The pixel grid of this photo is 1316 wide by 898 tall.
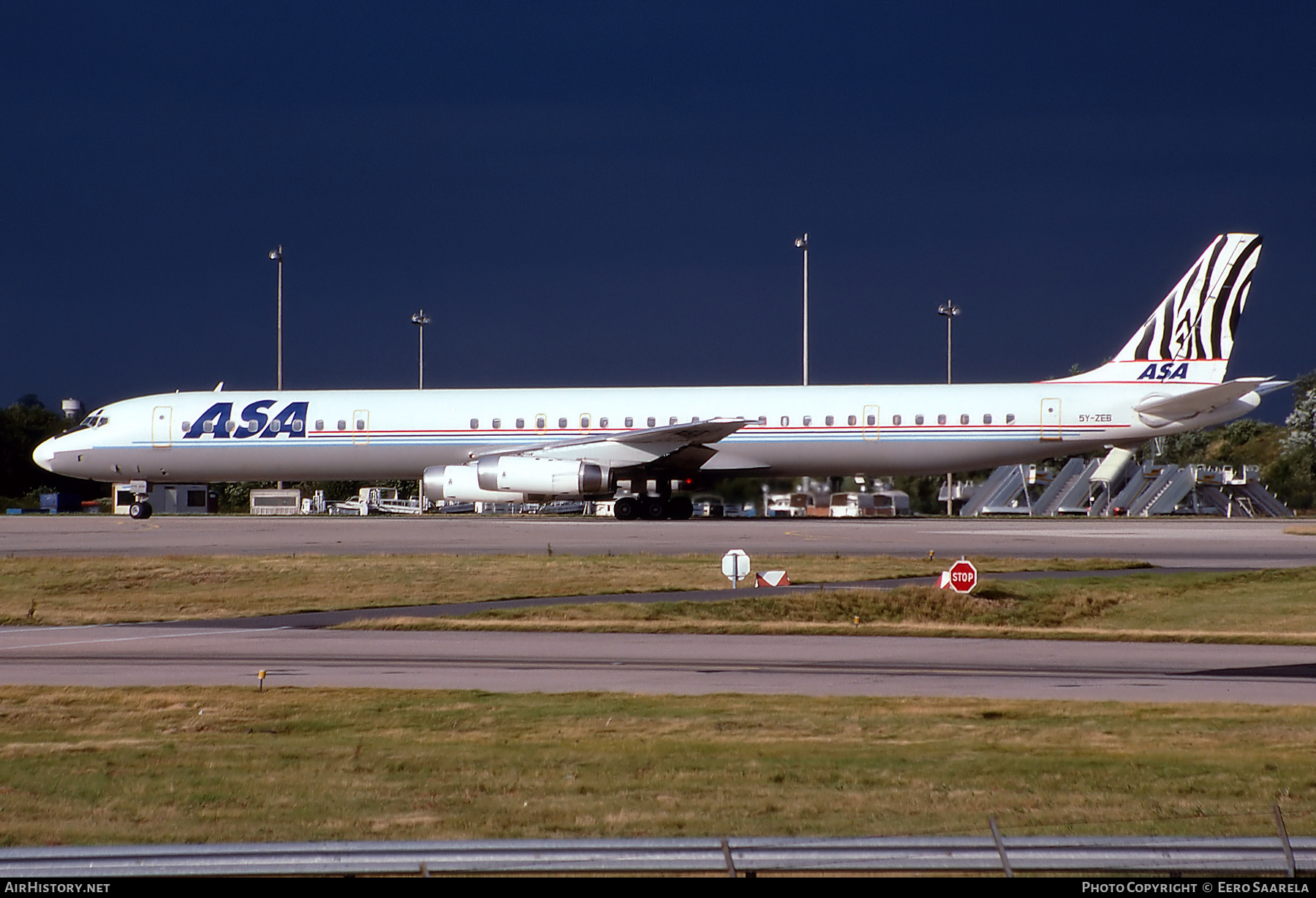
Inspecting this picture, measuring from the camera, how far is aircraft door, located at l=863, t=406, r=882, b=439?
3800 cm

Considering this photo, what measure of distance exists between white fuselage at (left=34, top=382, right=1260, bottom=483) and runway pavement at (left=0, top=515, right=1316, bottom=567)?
1.96 m

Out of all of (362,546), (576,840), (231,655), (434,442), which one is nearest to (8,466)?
(434,442)

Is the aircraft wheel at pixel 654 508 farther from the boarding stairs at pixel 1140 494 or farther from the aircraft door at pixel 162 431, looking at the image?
the boarding stairs at pixel 1140 494

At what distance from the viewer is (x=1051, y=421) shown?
124ft

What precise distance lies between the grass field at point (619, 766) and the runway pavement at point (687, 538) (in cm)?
1543

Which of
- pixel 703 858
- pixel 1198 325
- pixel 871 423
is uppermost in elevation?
pixel 1198 325

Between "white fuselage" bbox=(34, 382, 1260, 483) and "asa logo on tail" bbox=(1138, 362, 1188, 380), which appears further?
"asa logo on tail" bbox=(1138, 362, 1188, 380)

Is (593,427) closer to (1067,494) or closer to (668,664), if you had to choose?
(668,664)

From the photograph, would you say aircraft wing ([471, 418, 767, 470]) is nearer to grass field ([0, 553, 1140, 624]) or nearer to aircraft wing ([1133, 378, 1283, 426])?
grass field ([0, 553, 1140, 624])

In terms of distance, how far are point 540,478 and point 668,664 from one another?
73.0ft

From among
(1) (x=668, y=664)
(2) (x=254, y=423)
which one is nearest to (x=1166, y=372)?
(2) (x=254, y=423)

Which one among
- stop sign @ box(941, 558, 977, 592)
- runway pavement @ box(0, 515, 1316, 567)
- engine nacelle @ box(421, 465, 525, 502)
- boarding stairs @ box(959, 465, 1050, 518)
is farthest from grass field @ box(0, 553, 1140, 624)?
boarding stairs @ box(959, 465, 1050, 518)

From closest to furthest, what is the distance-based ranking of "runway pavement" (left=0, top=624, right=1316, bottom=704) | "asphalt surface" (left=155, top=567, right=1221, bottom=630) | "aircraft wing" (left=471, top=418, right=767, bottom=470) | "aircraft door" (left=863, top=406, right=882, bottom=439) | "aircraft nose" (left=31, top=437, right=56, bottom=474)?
1. "runway pavement" (left=0, top=624, right=1316, bottom=704)
2. "asphalt surface" (left=155, top=567, right=1221, bottom=630)
3. "aircraft wing" (left=471, top=418, right=767, bottom=470)
4. "aircraft door" (left=863, top=406, right=882, bottom=439)
5. "aircraft nose" (left=31, top=437, right=56, bottom=474)
